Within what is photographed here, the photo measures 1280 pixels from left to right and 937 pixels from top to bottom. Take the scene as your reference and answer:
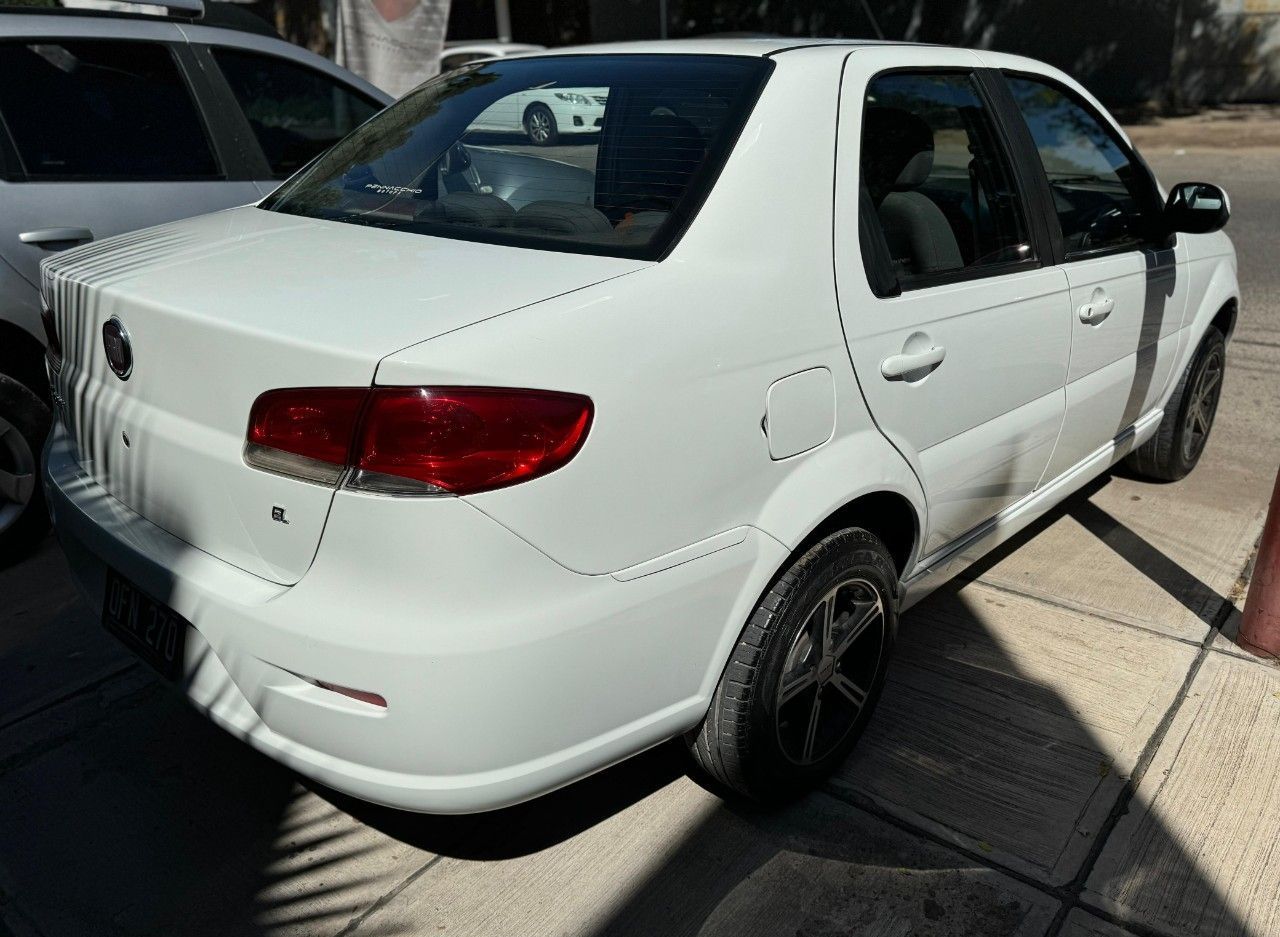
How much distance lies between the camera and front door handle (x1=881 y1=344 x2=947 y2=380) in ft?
8.51

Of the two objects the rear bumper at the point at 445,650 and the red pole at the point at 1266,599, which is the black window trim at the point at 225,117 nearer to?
the rear bumper at the point at 445,650

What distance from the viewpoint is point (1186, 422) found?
4637 mm

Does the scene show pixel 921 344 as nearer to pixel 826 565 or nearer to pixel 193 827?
pixel 826 565

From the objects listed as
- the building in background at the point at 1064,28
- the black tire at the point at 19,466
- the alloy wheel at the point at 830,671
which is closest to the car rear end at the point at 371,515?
the alloy wheel at the point at 830,671

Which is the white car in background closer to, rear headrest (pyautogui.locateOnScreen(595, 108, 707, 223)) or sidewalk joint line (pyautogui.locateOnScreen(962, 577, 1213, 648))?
rear headrest (pyautogui.locateOnScreen(595, 108, 707, 223))

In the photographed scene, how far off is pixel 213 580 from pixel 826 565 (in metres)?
1.27

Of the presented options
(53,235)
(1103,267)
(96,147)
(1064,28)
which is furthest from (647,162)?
(1064,28)

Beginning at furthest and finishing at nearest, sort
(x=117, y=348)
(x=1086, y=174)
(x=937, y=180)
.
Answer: (x=1086, y=174) < (x=937, y=180) < (x=117, y=348)

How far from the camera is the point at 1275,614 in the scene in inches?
133

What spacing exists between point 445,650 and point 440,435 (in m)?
0.36

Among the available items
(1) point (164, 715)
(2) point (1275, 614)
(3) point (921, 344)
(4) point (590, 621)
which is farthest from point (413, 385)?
(2) point (1275, 614)

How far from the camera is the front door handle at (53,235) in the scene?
388 centimetres

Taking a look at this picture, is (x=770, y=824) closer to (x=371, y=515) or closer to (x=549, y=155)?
(x=371, y=515)

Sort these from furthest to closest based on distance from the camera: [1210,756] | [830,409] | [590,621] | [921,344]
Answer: [1210,756]
[921,344]
[830,409]
[590,621]
